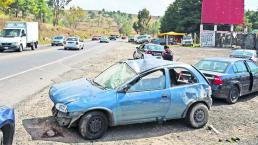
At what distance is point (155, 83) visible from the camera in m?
8.16

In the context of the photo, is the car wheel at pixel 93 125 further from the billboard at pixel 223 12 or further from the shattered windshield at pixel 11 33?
the billboard at pixel 223 12

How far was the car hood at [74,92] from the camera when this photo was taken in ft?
24.5

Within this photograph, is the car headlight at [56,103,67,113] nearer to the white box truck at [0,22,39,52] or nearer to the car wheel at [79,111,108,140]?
the car wheel at [79,111,108,140]

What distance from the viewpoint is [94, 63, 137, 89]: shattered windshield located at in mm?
8023

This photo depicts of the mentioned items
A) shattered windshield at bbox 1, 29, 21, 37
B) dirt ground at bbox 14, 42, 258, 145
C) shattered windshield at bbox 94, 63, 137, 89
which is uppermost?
shattered windshield at bbox 1, 29, 21, 37

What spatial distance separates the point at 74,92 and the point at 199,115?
9.65 ft

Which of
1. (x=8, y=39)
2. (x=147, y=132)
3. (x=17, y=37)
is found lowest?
(x=147, y=132)

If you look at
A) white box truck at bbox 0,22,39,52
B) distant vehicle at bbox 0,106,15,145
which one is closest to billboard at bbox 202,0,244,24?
white box truck at bbox 0,22,39,52

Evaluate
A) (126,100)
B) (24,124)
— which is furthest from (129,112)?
(24,124)

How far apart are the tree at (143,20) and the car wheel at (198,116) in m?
116

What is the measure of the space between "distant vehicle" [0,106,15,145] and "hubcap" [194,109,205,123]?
443 cm

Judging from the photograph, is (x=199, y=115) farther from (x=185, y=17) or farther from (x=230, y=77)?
(x=185, y=17)

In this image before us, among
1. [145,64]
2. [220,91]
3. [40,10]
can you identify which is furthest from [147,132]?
[40,10]

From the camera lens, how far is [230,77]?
11828 mm
